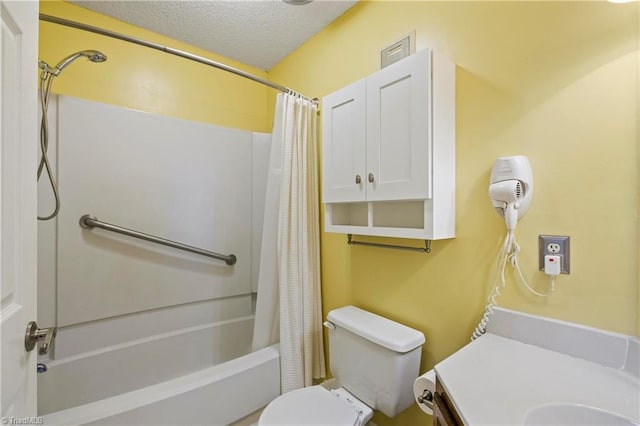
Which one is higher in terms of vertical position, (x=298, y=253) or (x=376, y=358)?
(x=298, y=253)

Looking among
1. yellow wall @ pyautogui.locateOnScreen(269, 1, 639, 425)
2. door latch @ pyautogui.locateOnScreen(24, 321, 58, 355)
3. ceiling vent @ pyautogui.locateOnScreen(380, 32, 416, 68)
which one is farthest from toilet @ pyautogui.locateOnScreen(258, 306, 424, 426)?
ceiling vent @ pyautogui.locateOnScreen(380, 32, 416, 68)

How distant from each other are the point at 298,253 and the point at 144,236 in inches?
38.4

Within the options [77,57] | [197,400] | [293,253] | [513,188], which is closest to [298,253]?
[293,253]

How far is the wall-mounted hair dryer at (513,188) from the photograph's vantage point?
0.93 m

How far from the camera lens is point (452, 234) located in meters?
1.15

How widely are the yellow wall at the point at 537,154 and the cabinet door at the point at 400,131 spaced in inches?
7.8

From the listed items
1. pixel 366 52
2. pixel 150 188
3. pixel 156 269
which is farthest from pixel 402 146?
pixel 156 269

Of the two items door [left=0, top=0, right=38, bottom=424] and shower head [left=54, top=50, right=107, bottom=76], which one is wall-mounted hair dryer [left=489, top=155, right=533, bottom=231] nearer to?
door [left=0, top=0, right=38, bottom=424]

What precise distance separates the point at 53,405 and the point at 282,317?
1.22m

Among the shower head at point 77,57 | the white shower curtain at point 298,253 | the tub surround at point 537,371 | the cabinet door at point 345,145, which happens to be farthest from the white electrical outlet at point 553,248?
the shower head at point 77,57

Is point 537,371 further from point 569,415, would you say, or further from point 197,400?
point 197,400

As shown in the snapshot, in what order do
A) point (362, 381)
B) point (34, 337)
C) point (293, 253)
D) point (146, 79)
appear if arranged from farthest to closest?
point (146, 79) < point (293, 253) < point (362, 381) < point (34, 337)

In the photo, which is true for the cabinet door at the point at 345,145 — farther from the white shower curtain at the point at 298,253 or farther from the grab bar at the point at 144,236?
the grab bar at the point at 144,236

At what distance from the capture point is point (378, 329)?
1.24 m
